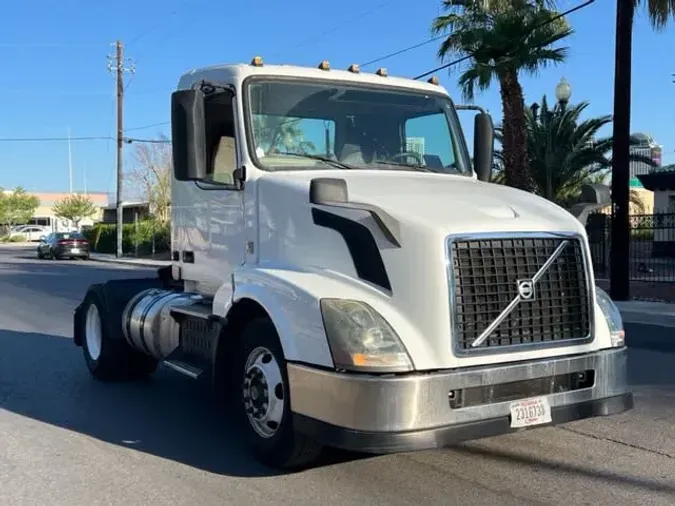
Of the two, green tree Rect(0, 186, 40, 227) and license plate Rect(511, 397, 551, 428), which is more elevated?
green tree Rect(0, 186, 40, 227)

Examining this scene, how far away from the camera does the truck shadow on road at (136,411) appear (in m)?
5.57

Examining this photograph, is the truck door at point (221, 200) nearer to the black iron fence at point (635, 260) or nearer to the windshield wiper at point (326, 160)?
the windshield wiper at point (326, 160)

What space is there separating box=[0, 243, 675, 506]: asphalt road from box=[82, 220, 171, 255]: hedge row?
3266cm

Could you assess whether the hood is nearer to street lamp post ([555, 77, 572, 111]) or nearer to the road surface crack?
the road surface crack

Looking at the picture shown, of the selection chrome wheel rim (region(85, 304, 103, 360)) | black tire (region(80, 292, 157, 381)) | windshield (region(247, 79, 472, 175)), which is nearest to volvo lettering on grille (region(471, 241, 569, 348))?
windshield (region(247, 79, 472, 175))

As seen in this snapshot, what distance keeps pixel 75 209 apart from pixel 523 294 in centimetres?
7621

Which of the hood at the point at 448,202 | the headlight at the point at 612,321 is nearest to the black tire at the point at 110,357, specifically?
the hood at the point at 448,202

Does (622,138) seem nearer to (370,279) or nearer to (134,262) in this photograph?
(370,279)

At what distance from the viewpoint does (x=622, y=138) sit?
15680 millimetres

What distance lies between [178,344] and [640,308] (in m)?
11.0

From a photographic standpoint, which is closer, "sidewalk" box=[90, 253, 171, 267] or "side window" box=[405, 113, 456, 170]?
"side window" box=[405, 113, 456, 170]

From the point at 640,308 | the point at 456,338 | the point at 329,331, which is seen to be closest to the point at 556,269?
the point at 456,338

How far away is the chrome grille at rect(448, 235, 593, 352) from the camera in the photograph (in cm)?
458

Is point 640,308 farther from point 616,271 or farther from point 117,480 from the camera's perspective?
point 117,480
